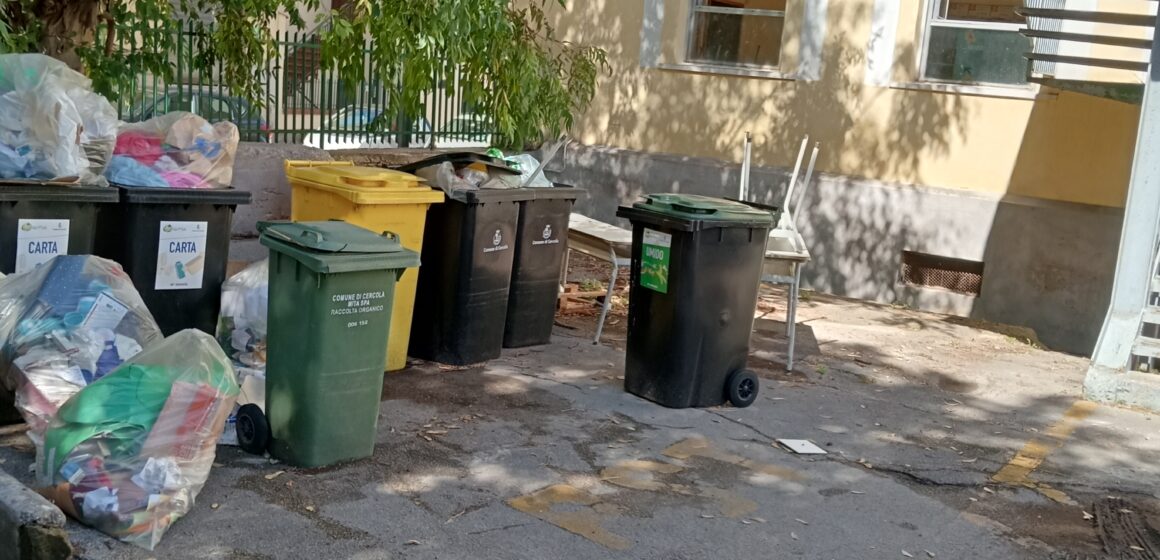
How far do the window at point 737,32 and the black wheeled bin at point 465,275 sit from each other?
492 cm

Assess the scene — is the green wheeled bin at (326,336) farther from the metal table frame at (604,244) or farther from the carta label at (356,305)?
the metal table frame at (604,244)

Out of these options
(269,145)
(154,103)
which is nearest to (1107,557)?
(269,145)

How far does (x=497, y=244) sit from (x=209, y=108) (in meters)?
2.76

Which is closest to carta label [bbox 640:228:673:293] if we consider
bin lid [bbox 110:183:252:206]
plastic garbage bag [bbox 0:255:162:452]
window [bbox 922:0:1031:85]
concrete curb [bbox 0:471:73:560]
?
bin lid [bbox 110:183:252:206]

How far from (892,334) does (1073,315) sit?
1.66 m

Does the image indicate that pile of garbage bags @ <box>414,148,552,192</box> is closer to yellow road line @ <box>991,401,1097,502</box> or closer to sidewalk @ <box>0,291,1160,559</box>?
sidewalk @ <box>0,291,1160,559</box>

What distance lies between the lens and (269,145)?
854 centimetres

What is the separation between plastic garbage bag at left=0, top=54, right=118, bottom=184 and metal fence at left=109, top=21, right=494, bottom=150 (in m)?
1.92

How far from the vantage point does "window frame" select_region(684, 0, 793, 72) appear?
11526 mm

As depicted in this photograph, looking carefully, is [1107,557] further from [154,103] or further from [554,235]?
[154,103]

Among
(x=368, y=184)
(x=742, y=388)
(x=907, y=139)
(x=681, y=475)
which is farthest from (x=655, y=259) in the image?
(x=907, y=139)

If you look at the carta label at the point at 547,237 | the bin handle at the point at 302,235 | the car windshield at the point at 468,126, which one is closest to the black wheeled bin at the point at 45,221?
the bin handle at the point at 302,235

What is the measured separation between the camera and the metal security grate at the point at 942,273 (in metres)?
10.6

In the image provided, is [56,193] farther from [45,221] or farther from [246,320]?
[246,320]
